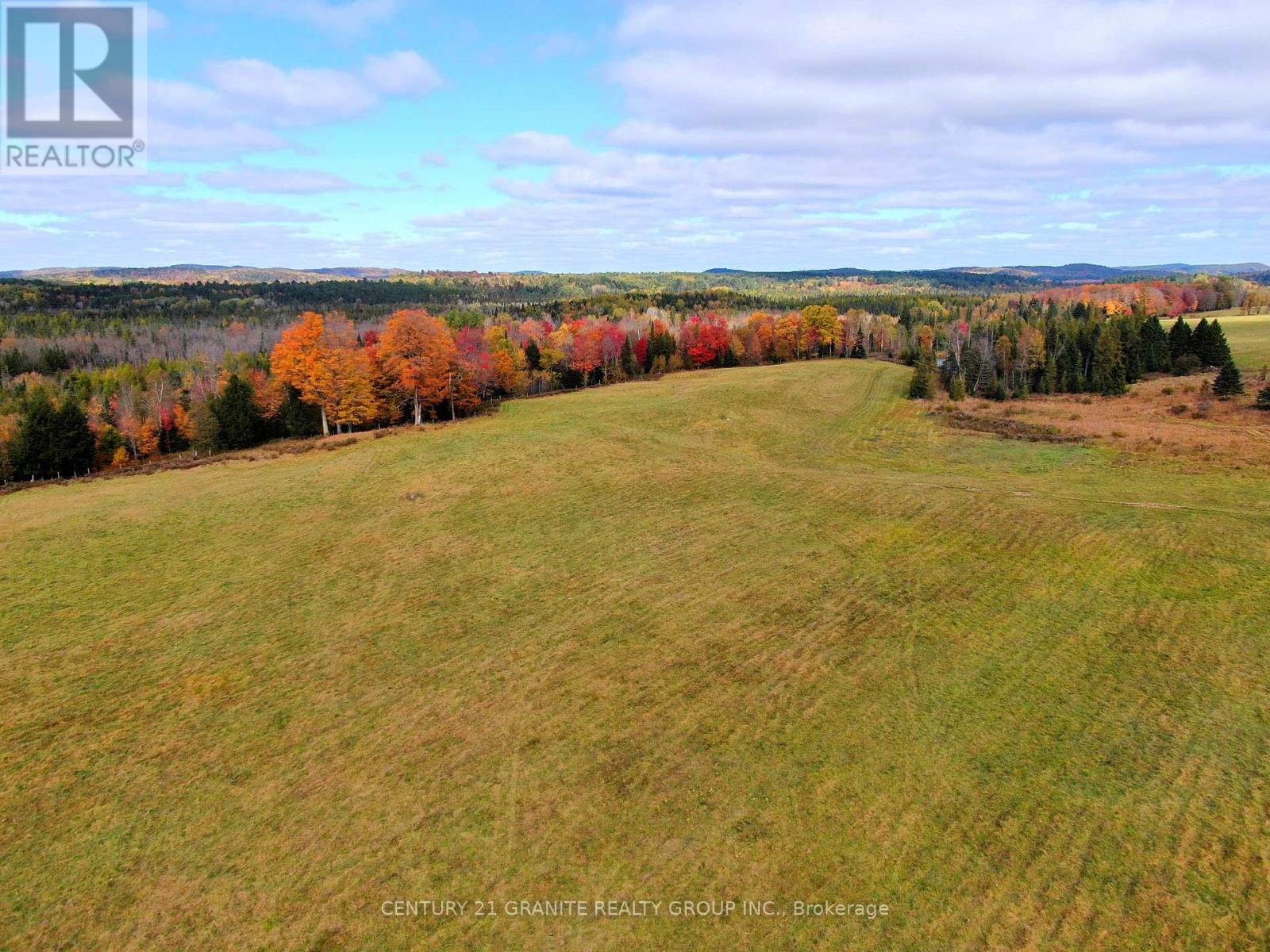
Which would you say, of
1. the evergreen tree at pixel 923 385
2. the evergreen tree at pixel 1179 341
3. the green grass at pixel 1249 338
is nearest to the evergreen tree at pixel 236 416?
the evergreen tree at pixel 923 385

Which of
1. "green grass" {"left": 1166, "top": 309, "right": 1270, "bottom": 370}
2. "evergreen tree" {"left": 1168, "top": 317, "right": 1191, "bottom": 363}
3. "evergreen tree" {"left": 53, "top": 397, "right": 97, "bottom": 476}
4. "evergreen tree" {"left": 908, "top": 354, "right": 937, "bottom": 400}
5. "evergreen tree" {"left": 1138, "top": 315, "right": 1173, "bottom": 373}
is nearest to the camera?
"evergreen tree" {"left": 53, "top": 397, "right": 97, "bottom": 476}

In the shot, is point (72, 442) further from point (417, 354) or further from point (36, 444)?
point (417, 354)

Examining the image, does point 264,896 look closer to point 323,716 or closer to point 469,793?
point 469,793

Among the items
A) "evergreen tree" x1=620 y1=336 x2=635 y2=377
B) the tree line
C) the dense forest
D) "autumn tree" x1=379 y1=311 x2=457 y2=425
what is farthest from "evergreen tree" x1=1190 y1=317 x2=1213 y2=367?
"autumn tree" x1=379 y1=311 x2=457 y2=425

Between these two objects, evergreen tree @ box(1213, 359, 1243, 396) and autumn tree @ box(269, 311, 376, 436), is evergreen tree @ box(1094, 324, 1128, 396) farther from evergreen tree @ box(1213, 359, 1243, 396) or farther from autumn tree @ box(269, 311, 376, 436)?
autumn tree @ box(269, 311, 376, 436)

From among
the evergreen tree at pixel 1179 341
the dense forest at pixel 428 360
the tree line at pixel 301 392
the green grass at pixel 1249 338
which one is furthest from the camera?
the evergreen tree at pixel 1179 341

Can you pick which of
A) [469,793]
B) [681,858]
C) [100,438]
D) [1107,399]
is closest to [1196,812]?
[681,858]

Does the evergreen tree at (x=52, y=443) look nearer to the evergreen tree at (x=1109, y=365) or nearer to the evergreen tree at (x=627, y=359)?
the evergreen tree at (x=627, y=359)
